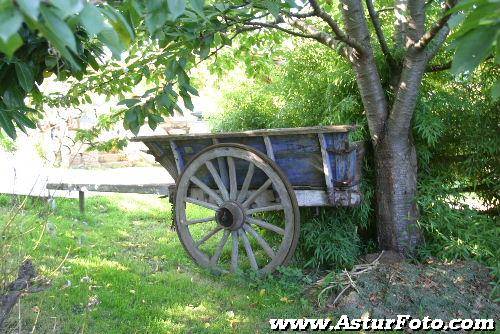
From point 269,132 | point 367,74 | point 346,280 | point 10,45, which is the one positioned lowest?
point 346,280

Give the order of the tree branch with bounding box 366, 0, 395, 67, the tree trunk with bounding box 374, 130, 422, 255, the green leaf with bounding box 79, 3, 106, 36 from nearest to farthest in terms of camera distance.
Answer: the green leaf with bounding box 79, 3, 106, 36 → the tree branch with bounding box 366, 0, 395, 67 → the tree trunk with bounding box 374, 130, 422, 255

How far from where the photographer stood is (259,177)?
13.8 ft

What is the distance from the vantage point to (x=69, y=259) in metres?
4.64

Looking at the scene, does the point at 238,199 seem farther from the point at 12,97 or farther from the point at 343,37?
the point at 12,97

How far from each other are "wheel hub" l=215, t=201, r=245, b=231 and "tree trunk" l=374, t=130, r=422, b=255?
1.25m

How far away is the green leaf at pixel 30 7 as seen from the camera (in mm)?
707

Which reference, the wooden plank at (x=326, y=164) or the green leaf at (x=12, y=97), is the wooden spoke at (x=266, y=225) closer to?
Answer: the wooden plank at (x=326, y=164)

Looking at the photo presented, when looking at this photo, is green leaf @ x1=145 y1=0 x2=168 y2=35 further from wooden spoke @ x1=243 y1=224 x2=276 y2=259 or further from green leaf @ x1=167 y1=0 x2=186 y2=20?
wooden spoke @ x1=243 y1=224 x2=276 y2=259

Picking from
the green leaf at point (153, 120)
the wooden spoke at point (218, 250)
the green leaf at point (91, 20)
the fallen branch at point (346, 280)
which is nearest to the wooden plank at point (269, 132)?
the wooden spoke at point (218, 250)

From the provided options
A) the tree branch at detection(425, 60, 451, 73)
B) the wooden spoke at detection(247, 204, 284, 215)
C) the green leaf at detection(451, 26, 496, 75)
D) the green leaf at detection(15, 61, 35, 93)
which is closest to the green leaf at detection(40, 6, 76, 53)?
the green leaf at detection(451, 26, 496, 75)

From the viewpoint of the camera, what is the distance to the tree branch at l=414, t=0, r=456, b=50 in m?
2.98

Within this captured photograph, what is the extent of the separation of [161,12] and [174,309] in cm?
274

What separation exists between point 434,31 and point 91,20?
9.56 ft

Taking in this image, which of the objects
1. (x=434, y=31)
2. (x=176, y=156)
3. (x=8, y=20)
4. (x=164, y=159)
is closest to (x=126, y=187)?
(x=164, y=159)
